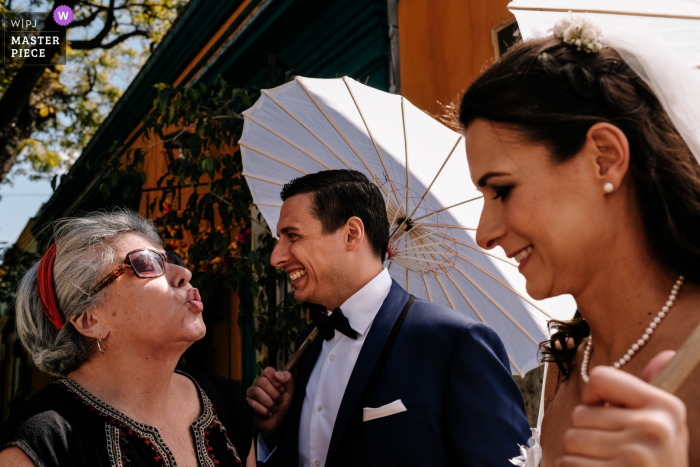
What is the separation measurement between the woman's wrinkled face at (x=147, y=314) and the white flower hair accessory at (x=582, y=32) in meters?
1.72

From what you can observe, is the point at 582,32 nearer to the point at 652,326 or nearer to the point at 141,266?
the point at 652,326

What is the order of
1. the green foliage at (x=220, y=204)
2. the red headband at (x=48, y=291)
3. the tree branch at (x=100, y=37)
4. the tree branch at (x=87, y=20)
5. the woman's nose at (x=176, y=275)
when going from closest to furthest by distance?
the red headband at (x=48, y=291), the woman's nose at (x=176, y=275), the green foliage at (x=220, y=204), the tree branch at (x=87, y=20), the tree branch at (x=100, y=37)

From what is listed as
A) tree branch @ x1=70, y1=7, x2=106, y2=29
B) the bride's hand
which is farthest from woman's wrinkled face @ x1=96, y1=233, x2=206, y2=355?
tree branch @ x1=70, y1=7, x2=106, y2=29

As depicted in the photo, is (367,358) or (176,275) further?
(176,275)

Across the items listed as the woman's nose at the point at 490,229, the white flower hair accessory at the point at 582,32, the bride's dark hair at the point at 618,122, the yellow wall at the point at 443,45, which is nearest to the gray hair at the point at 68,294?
the woman's nose at the point at 490,229

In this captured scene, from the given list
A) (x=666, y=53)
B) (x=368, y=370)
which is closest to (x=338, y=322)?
(x=368, y=370)

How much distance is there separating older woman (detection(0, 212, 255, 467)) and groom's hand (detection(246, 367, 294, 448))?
83mm

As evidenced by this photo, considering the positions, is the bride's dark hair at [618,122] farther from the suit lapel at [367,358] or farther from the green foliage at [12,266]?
the green foliage at [12,266]

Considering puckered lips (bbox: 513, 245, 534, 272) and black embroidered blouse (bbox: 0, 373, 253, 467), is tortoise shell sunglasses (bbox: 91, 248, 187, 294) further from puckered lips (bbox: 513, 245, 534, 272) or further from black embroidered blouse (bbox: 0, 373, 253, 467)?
puckered lips (bbox: 513, 245, 534, 272)

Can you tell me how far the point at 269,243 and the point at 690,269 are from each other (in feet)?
12.0

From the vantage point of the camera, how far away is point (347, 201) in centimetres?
251

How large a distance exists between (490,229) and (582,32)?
445 mm

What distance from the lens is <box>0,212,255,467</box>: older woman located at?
2.02 m

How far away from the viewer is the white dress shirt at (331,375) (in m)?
2.09
